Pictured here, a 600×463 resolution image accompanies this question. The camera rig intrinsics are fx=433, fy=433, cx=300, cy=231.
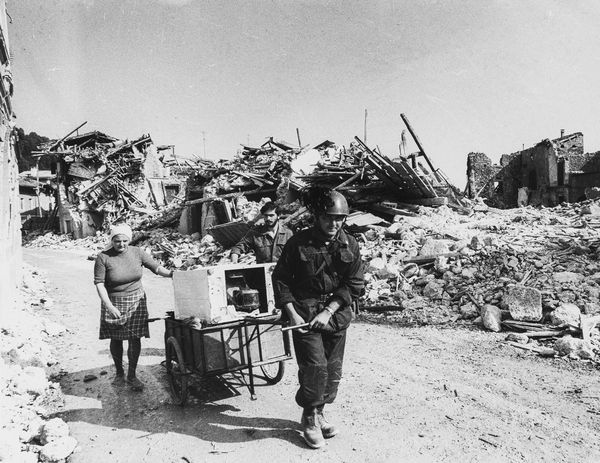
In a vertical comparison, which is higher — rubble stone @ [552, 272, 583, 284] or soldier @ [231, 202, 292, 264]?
soldier @ [231, 202, 292, 264]

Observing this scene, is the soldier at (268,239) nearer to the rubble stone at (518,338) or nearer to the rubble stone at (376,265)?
the rubble stone at (518,338)

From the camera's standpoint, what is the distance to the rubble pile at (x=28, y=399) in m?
3.18

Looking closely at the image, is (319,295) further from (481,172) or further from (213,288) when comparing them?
(481,172)

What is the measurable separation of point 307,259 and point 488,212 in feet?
43.7

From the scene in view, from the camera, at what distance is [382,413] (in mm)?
3846

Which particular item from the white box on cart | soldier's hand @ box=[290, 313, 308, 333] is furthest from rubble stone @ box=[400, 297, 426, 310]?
soldier's hand @ box=[290, 313, 308, 333]

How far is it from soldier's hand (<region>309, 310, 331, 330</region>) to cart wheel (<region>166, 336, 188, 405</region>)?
155 centimetres

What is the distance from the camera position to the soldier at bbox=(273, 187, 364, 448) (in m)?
3.22

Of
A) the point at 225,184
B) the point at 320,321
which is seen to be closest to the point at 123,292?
the point at 320,321

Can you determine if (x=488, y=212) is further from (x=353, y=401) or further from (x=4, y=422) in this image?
(x=4, y=422)

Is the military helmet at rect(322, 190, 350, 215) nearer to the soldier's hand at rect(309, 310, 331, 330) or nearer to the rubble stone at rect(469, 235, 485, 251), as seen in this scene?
the soldier's hand at rect(309, 310, 331, 330)

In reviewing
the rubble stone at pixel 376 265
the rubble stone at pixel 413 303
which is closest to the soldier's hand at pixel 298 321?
the rubble stone at pixel 413 303

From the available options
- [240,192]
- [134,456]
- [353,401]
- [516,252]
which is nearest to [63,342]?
[134,456]

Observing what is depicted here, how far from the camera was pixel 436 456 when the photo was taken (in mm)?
3104
